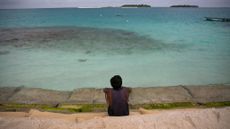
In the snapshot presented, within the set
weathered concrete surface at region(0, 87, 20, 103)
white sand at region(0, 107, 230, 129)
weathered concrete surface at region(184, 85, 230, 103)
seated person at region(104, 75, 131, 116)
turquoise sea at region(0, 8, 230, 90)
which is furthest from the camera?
turquoise sea at region(0, 8, 230, 90)

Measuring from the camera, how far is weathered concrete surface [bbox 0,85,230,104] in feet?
18.2

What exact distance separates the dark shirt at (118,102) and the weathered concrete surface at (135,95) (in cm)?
118

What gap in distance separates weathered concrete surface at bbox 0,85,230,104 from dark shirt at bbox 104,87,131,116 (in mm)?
1184

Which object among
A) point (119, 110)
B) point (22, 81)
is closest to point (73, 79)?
point (22, 81)

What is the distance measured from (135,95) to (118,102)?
1.72m

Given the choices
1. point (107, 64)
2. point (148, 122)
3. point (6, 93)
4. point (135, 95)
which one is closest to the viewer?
point (148, 122)

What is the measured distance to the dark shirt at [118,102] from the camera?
415 cm

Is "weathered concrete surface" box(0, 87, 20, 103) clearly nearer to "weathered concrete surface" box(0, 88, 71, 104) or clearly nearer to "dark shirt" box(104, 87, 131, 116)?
"weathered concrete surface" box(0, 88, 71, 104)

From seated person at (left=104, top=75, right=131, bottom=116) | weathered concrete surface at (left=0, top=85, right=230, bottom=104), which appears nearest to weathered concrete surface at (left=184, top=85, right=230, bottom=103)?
weathered concrete surface at (left=0, top=85, right=230, bottom=104)

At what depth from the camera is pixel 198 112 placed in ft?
11.0

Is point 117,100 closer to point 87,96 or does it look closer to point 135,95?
point 135,95

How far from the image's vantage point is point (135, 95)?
19.1ft

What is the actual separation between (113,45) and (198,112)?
13.4 m

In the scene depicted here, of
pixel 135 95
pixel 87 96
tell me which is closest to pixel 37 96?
pixel 87 96
